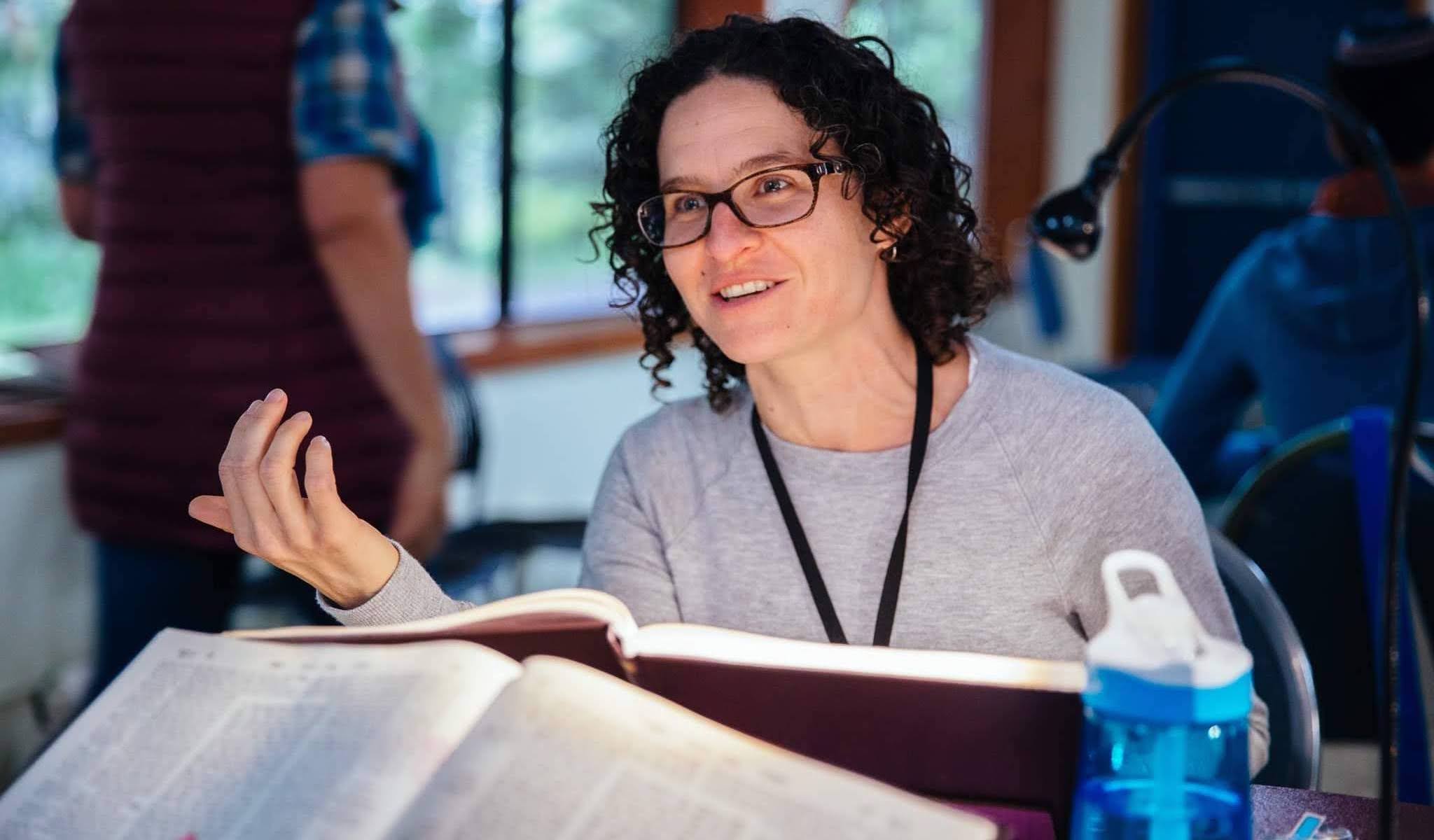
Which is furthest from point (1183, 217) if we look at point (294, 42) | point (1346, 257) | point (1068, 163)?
point (294, 42)

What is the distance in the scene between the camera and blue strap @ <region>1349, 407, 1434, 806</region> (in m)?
1.42

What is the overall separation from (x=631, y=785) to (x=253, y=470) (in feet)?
1.30

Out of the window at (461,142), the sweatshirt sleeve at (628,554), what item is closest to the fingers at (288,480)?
the sweatshirt sleeve at (628,554)

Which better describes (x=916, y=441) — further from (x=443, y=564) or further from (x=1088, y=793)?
(x=443, y=564)

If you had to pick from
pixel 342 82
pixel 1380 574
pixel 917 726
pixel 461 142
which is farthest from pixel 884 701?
pixel 461 142

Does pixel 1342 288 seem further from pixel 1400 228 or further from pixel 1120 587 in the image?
pixel 1120 587

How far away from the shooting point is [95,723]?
832mm

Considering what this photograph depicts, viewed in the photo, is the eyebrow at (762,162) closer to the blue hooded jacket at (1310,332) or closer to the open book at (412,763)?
the open book at (412,763)

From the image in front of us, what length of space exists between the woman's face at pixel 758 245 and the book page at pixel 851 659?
0.44 meters

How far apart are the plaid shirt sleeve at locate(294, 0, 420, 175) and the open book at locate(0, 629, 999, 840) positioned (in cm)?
86

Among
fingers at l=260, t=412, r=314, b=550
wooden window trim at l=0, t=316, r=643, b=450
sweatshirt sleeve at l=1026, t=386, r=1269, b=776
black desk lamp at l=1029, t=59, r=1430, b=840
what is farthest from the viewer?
wooden window trim at l=0, t=316, r=643, b=450

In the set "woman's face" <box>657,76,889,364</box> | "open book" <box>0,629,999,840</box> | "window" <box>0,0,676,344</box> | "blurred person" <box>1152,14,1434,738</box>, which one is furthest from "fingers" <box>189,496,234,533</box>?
"window" <box>0,0,676,344</box>

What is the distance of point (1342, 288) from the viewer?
2.06m

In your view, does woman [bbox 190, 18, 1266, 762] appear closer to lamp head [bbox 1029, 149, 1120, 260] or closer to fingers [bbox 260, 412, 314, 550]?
lamp head [bbox 1029, 149, 1120, 260]
